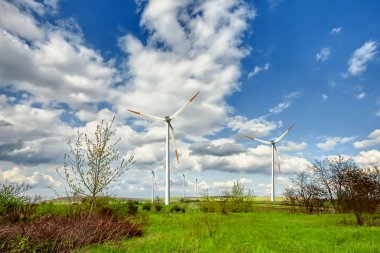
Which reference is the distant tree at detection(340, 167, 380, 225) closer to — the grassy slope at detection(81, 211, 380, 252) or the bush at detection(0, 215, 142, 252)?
the grassy slope at detection(81, 211, 380, 252)

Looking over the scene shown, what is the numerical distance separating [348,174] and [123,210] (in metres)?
17.1

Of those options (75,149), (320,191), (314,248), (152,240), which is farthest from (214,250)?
(320,191)

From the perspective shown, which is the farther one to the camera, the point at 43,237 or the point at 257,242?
the point at 257,242

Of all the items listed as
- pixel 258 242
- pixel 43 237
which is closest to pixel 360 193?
pixel 258 242

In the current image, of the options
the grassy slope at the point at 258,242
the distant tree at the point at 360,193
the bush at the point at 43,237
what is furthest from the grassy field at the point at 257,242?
the distant tree at the point at 360,193

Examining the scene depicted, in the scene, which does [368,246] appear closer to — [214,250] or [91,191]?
[214,250]

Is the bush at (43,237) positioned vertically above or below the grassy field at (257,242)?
above

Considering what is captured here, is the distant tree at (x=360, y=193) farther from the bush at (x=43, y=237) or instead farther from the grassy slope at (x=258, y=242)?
the bush at (x=43, y=237)

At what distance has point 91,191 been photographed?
63.9 ft

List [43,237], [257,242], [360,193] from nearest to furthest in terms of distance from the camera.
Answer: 1. [43,237]
2. [257,242]
3. [360,193]

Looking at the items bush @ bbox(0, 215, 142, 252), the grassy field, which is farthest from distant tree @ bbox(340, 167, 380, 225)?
bush @ bbox(0, 215, 142, 252)

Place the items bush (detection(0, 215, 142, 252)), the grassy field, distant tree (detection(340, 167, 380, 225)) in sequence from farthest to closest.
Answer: distant tree (detection(340, 167, 380, 225)), the grassy field, bush (detection(0, 215, 142, 252))

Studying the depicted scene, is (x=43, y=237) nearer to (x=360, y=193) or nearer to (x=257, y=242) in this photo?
(x=257, y=242)

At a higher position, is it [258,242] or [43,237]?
[43,237]
